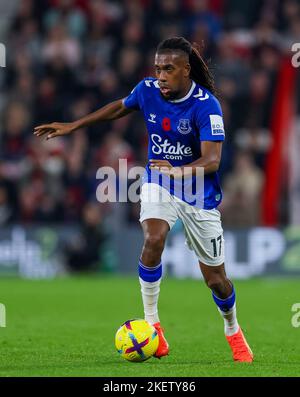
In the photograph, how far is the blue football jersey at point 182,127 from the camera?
796 centimetres

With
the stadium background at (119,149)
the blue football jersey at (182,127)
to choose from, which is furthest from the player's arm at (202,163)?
the stadium background at (119,149)

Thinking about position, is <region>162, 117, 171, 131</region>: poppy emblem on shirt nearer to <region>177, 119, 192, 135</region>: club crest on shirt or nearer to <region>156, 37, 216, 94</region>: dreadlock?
<region>177, 119, 192, 135</region>: club crest on shirt

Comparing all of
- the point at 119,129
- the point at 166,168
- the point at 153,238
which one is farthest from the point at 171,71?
the point at 119,129

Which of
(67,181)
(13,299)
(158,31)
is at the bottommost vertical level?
(13,299)

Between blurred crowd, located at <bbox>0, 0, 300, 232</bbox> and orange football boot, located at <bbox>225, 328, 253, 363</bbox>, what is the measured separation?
377 inches

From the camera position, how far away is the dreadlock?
7953 mm

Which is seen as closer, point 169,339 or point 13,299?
point 169,339

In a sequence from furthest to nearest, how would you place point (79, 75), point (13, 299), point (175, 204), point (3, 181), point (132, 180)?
point (79, 75)
point (3, 181)
point (132, 180)
point (13, 299)
point (175, 204)

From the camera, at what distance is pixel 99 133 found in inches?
737

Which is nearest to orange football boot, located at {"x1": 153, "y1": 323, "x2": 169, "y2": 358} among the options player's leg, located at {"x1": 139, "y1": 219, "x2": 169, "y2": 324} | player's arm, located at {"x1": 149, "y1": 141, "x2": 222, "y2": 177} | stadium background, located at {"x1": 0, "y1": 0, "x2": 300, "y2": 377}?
player's leg, located at {"x1": 139, "y1": 219, "x2": 169, "y2": 324}

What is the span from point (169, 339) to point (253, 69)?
1050 centimetres

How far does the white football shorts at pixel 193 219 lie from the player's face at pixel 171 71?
787 millimetres

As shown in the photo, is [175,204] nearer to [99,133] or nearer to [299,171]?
[299,171]

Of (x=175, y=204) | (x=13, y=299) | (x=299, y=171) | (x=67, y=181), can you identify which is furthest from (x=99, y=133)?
(x=175, y=204)
